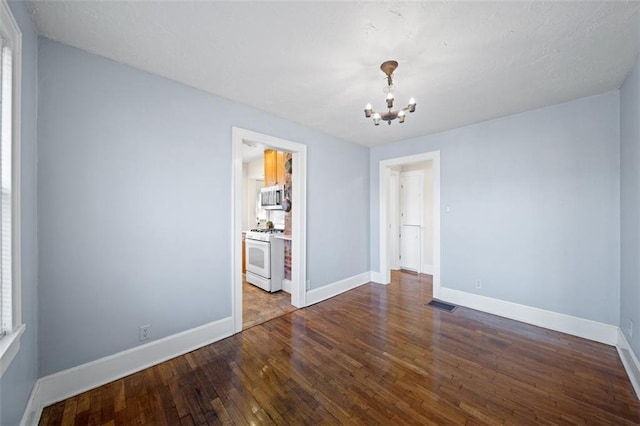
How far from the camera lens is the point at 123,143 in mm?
2014

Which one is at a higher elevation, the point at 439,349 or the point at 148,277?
the point at 148,277

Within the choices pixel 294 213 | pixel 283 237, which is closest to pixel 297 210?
pixel 294 213

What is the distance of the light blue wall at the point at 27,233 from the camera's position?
1345 millimetres

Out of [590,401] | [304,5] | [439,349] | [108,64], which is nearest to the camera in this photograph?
[304,5]

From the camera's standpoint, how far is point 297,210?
340 centimetres

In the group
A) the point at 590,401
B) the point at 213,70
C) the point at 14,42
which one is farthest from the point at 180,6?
the point at 590,401

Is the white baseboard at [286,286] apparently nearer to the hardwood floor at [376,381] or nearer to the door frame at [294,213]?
the door frame at [294,213]

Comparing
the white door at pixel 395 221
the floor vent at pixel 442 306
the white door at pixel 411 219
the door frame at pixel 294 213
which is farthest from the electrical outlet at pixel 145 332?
the white door at pixel 411 219

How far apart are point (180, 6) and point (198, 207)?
5.16 feet

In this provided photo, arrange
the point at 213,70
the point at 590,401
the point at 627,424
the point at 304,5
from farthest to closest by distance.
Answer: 1. the point at 213,70
2. the point at 590,401
3. the point at 627,424
4. the point at 304,5

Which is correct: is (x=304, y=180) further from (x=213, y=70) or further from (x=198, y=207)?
(x=213, y=70)

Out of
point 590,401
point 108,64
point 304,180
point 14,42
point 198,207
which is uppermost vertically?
point 108,64

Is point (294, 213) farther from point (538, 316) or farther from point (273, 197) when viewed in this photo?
point (538, 316)

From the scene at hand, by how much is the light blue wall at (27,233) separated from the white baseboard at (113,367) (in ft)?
0.41
